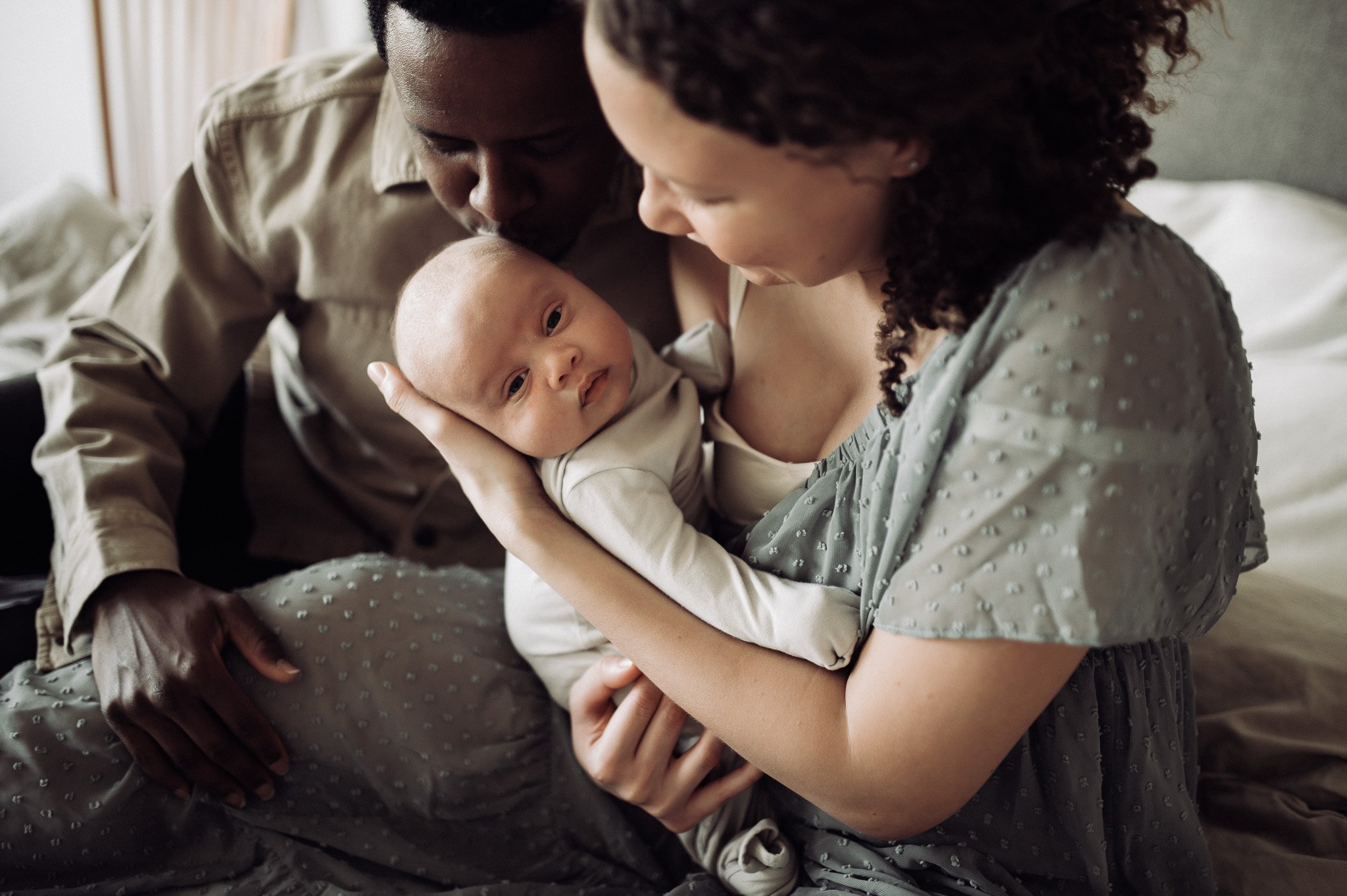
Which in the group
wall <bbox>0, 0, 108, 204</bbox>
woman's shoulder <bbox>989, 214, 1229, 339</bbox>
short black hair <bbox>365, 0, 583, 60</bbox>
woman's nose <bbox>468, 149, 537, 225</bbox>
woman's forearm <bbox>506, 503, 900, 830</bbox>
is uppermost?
short black hair <bbox>365, 0, 583, 60</bbox>

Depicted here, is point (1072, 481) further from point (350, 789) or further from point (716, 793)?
point (350, 789)

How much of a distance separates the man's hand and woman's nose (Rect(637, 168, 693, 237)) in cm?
65

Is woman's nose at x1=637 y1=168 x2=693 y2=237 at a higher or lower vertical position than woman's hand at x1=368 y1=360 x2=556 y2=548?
higher

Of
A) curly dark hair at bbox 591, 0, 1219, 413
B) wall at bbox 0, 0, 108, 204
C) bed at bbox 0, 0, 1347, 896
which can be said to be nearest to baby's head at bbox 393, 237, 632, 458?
curly dark hair at bbox 591, 0, 1219, 413

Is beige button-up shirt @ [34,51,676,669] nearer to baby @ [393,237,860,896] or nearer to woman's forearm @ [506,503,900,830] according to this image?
baby @ [393,237,860,896]

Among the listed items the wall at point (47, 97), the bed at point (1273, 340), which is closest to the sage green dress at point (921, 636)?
the bed at point (1273, 340)

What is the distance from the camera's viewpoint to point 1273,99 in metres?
1.53

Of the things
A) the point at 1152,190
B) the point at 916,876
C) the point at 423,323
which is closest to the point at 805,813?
the point at 916,876

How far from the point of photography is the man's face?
988mm

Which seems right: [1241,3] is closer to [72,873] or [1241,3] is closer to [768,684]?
[768,684]

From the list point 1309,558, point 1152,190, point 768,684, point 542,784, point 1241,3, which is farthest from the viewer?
point 1152,190

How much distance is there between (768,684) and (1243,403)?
0.46 metres

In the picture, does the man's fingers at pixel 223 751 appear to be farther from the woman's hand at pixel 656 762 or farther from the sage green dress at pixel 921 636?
the woman's hand at pixel 656 762

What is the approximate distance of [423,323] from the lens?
1.01 meters
